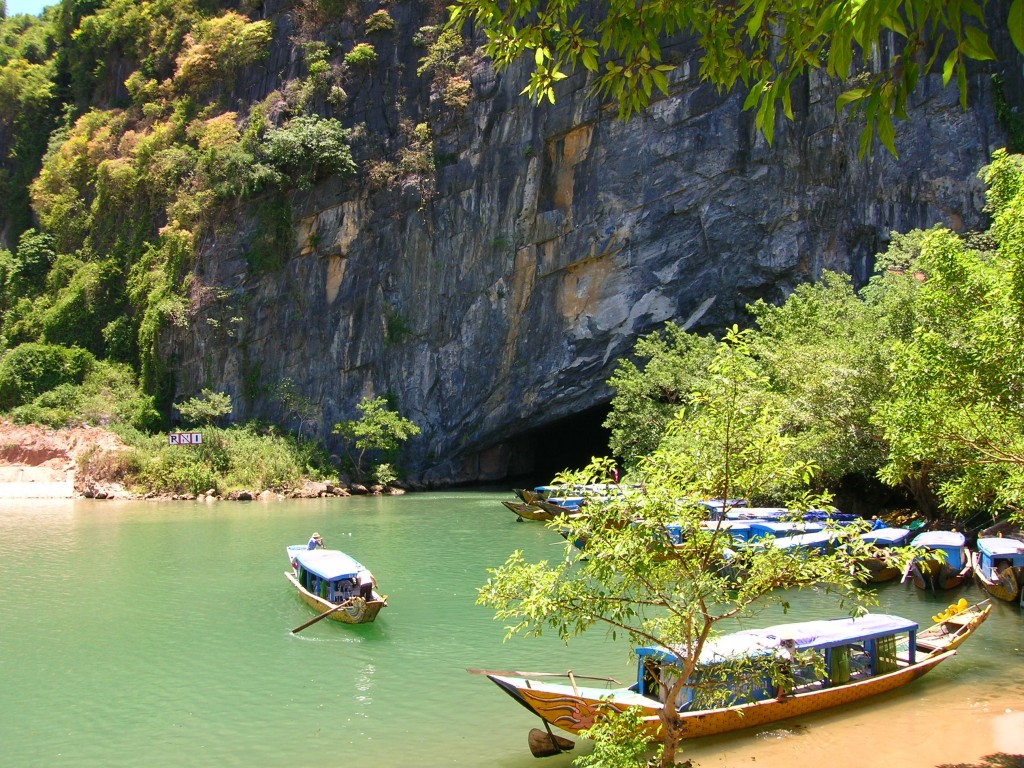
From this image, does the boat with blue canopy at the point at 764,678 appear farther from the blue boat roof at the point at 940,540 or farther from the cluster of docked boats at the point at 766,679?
the blue boat roof at the point at 940,540

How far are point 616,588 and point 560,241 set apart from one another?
1170 inches

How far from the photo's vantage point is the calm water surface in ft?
26.9

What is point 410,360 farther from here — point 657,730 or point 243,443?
point 657,730

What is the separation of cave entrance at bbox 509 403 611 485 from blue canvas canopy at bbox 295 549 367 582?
86.6 feet

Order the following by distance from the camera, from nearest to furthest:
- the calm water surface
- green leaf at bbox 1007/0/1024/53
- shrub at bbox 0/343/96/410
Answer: green leaf at bbox 1007/0/1024/53
the calm water surface
shrub at bbox 0/343/96/410

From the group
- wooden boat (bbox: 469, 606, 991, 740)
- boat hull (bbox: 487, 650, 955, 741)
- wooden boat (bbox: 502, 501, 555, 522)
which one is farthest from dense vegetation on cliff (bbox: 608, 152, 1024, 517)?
wooden boat (bbox: 502, 501, 555, 522)

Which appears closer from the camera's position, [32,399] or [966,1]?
[966,1]

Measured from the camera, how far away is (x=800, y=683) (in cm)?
902

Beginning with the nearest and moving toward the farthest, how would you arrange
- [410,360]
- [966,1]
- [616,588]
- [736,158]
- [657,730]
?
[966,1], [616,588], [657,730], [736,158], [410,360]

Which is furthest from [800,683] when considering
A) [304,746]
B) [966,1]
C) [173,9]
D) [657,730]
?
[173,9]

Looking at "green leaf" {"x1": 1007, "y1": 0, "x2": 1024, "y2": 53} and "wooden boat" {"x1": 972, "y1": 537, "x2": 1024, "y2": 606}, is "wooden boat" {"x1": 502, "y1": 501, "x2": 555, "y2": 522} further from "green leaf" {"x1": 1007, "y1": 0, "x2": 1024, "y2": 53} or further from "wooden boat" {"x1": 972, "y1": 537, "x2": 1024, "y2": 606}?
"green leaf" {"x1": 1007, "y1": 0, "x2": 1024, "y2": 53}

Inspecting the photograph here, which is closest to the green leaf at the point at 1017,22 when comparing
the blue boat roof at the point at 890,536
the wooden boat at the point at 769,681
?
the wooden boat at the point at 769,681

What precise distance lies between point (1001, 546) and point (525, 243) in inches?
962

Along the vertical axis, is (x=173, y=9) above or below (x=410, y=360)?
above
